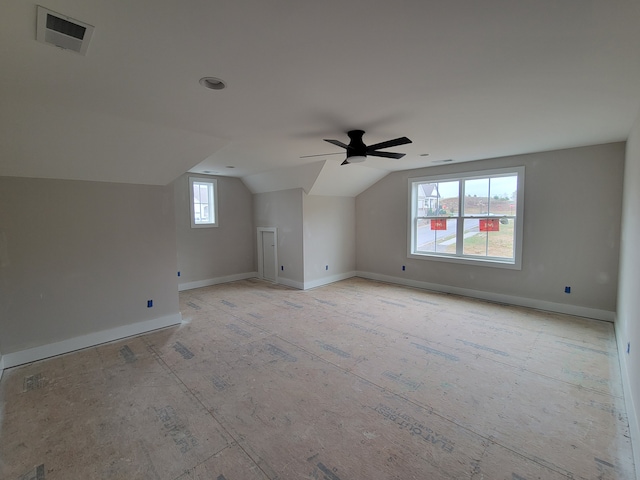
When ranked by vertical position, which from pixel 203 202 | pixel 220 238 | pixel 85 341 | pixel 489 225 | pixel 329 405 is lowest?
pixel 329 405

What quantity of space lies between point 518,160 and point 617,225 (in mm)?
1642

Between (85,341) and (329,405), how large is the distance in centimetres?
329

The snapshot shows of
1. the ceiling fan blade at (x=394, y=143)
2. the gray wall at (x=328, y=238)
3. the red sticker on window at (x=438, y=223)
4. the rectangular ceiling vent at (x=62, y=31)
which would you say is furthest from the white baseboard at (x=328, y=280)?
the rectangular ceiling vent at (x=62, y=31)

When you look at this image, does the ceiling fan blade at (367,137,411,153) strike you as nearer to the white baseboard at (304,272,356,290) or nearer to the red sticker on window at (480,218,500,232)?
the red sticker on window at (480,218,500,232)

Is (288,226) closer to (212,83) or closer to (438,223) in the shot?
(438,223)

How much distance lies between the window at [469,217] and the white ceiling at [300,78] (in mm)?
1266

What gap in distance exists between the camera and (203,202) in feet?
21.6

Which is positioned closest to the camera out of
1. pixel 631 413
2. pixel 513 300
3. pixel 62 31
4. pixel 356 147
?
pixel 62 31

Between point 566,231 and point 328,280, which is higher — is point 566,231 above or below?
above

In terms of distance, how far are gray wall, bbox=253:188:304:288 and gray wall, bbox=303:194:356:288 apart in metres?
0.15

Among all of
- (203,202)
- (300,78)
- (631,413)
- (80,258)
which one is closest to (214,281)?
(203,202)

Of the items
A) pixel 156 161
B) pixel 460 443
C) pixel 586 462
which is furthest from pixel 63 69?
pixel 586 462

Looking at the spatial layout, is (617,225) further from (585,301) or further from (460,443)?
(460,443)

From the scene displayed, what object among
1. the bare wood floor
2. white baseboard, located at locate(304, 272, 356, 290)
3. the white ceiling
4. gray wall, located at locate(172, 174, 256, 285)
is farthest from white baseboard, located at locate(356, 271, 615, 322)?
gray wall, located at locate(172, 174, 256, 285)
